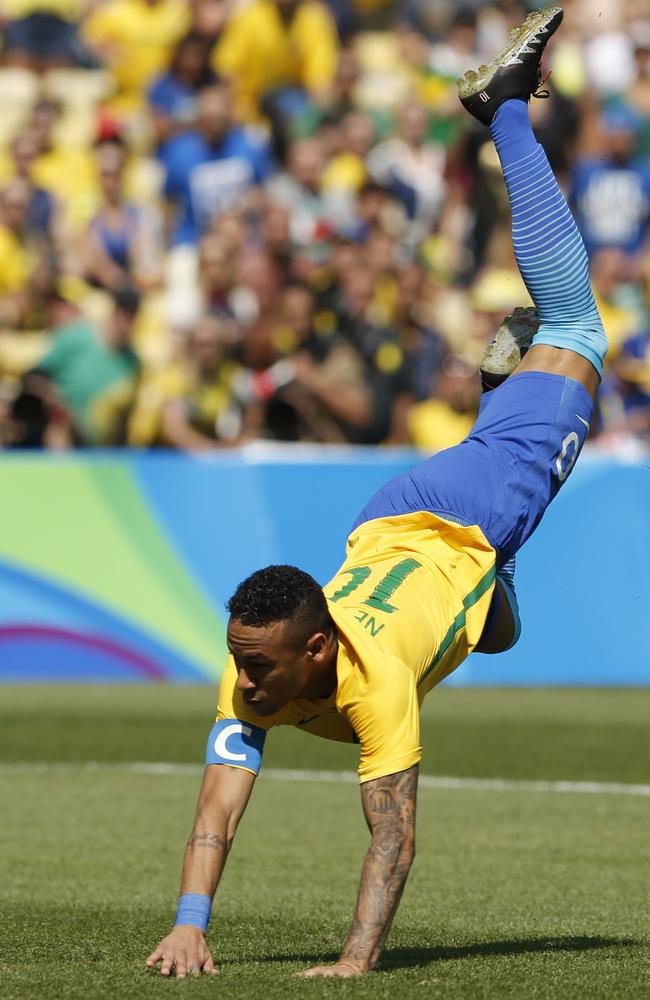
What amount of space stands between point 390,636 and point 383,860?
67cm

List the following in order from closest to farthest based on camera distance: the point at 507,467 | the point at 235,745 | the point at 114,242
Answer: the point at 235,745 → the point at 507,467 → the point at 114,242

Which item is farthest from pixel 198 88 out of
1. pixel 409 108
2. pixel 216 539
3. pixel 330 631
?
pixel 330 631

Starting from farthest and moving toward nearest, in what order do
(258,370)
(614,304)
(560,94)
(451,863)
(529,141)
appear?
1. (560,94)
2. (614,304)
3. (258,370)
4. (451,863)
5. (529,141)

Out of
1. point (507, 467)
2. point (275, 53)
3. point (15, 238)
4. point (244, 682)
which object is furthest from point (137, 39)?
point (244, 682)

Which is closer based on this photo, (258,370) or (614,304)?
(258,370)

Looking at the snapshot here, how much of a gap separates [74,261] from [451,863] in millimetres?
10901

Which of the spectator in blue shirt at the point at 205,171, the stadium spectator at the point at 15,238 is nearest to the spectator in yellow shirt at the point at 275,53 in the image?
the spectator in blue shirt at the point at 205,171

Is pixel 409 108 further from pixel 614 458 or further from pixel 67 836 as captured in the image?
pixel 67 836

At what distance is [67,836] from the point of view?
8750 millimetres

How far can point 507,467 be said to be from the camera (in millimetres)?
6449

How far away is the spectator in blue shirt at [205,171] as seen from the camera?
1873cm

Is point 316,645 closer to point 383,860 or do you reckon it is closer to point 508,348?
point 383,860

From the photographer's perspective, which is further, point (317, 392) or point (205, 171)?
point (205, 171)

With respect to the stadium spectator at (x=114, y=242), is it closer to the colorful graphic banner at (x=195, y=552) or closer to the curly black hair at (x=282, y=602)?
the colorful graphic banner at (x=195, y=552)
